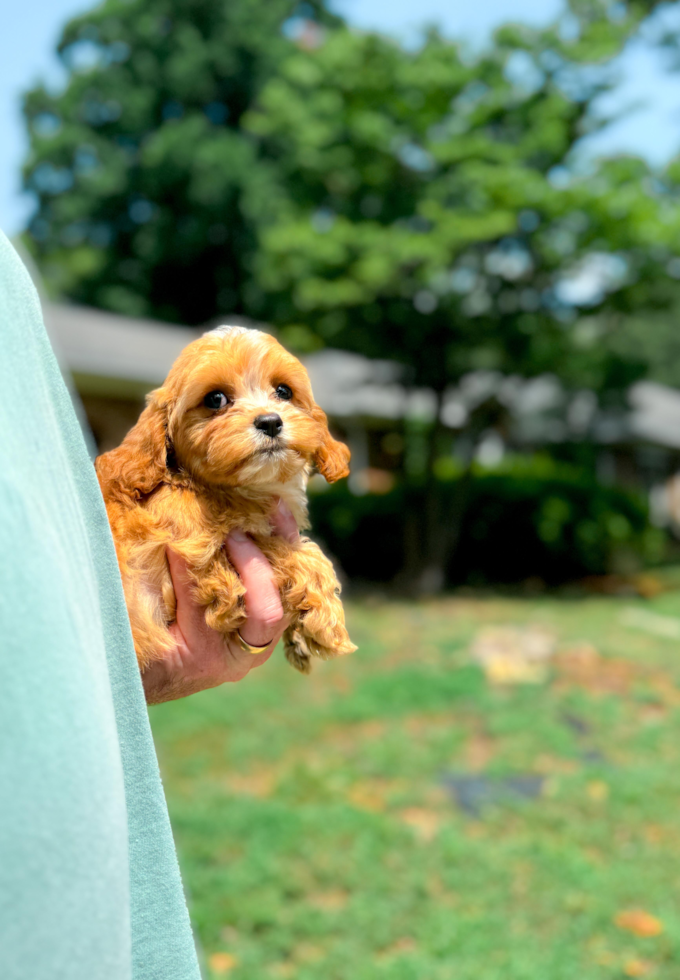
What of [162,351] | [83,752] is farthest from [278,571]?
[162,351]

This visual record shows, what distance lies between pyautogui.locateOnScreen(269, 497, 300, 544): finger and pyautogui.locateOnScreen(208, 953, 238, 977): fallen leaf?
384 centimetres

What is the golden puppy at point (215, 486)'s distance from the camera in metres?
1.14

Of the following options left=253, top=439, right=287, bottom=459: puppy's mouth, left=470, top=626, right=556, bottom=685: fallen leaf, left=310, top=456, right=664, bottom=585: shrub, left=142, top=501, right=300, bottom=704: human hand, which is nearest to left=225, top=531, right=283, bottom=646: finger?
left=142, top=501, right=300, bottom=704: human hand

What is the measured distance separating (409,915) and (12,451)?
15.3 ft

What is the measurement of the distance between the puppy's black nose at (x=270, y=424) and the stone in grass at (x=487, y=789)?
5440 mm

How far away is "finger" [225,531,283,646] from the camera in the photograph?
1.15m

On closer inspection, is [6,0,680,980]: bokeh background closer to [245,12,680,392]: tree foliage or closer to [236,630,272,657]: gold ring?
[245,12,680,392]: tree foliage

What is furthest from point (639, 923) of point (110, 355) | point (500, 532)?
point (110, 355)

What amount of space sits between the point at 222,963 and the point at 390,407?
703 inches

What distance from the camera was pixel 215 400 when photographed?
3.86ft

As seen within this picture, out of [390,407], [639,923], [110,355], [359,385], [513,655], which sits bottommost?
[639,923]

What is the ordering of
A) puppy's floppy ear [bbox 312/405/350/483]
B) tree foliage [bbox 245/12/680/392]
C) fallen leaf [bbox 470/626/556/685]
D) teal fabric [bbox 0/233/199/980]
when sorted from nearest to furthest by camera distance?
1. teal fabric [bbox 0/233/199/980]
2. puppy's floppy ear [bbox 312/405/350/483]
3. fallen leaf [bbox 470/626/556/685]
4. tree foliage [bbox 245/12/680/392]

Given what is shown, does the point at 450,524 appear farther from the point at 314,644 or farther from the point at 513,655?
the point at 314,644

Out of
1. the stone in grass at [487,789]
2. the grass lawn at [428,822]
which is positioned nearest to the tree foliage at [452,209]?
the grass lawn at [428,822]
